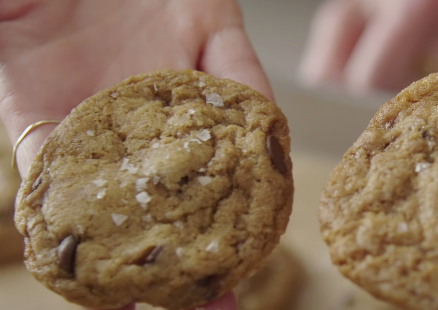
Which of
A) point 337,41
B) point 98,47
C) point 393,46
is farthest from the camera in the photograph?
point 337,41

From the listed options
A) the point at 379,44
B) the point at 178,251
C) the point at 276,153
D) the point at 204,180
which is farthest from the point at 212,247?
the point at 379,44

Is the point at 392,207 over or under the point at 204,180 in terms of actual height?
over

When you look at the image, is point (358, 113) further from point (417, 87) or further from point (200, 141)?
point (200, 141)

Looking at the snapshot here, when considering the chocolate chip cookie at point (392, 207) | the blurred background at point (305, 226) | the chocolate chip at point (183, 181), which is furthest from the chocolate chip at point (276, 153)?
the blurred background at point (305, 226)

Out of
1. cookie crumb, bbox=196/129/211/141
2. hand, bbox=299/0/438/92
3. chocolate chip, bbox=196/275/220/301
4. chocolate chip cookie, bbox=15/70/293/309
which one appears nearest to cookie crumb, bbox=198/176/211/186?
chocolate chip cookie, bbox=15/70/293/309

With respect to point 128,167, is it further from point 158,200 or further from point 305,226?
point 305,226

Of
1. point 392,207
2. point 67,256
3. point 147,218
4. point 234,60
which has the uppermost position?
point 392,207
